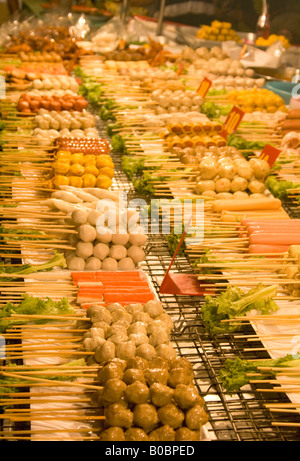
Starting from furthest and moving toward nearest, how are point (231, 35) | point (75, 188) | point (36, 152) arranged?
point (231, 35)
point (36, 152)
point (75, 188)

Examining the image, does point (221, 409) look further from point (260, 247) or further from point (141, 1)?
point (141, 1)

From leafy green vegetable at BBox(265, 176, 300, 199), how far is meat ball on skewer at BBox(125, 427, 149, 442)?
362 centimetres

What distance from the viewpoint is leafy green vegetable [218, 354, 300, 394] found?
11.7 ft

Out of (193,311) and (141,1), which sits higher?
(141,1)

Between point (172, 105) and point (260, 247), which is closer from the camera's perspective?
point (260, 247)

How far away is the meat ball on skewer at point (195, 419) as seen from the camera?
10.4 ft

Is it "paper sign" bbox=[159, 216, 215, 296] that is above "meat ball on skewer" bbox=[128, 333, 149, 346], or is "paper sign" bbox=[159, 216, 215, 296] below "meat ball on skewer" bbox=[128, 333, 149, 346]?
above

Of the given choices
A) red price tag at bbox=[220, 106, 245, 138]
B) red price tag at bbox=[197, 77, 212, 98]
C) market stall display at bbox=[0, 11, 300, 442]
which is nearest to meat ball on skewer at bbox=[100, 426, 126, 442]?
market stall display at bbox=[0, 11, 300, 442]

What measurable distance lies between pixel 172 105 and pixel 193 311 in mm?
4754

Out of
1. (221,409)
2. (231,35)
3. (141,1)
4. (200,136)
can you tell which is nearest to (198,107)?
(200,136)

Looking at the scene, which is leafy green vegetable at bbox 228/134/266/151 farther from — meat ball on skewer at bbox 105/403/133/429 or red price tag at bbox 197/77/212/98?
meat ball on skewer at bbox 105/403/133/429

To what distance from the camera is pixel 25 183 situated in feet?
19.6

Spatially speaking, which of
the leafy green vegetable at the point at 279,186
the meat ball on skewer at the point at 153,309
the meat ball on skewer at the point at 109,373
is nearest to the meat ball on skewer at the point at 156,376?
the meat ball on skewer at the point at 109,373

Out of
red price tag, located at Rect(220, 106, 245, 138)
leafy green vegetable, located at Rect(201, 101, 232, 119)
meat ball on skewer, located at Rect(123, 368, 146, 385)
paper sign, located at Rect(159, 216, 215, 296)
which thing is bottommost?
meat ball on skewer, located at Rect(123, 368, 146, 385)
